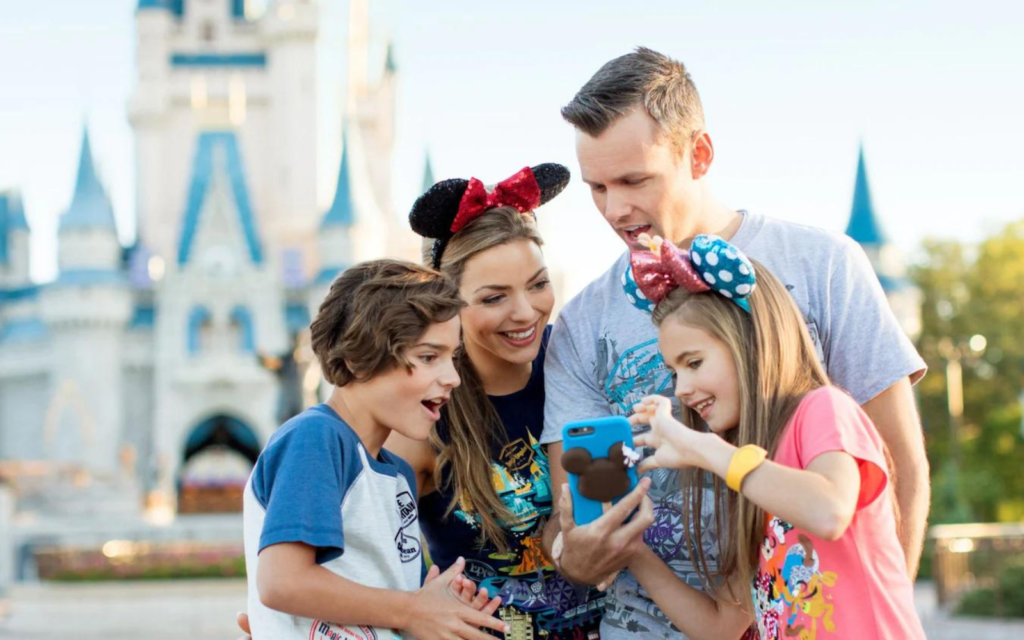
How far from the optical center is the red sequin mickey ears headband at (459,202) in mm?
3166

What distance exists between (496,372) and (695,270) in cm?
77

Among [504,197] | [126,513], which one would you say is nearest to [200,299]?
[126,513]

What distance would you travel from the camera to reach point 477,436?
10.0 ft

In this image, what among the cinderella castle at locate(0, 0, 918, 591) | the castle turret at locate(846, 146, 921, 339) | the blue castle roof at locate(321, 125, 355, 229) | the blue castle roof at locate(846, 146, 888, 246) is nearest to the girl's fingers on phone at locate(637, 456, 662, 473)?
the cinderella castle at locate(0, 0, 918, 591)

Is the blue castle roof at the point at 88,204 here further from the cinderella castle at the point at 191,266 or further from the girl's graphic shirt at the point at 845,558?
the girl's graphic shirt at the point at 845,558

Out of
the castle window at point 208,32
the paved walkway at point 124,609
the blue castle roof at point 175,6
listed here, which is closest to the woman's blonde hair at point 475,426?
the paved walkway at point 124,609

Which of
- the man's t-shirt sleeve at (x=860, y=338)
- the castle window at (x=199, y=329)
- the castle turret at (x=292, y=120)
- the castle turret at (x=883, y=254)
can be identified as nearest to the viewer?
the man's t-shirt sleeve at (x=860, y=338)

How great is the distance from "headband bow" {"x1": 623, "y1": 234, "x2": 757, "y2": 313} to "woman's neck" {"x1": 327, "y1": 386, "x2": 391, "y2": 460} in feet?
1.96

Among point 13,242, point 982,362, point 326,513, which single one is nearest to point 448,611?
point 326,513

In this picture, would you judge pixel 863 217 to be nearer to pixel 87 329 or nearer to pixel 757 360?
pixel 87 329

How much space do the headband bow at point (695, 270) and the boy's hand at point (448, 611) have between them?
0.67m

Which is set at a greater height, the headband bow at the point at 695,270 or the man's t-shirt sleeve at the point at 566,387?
the headband bow at the point at 695,270

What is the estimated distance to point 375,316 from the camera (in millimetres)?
2613

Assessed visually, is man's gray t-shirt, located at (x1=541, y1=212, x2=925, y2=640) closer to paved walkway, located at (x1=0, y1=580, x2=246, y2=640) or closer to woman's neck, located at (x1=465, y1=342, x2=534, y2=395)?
woman's neck, located at (x1=465, y1=342, x2=534, y2=395)
